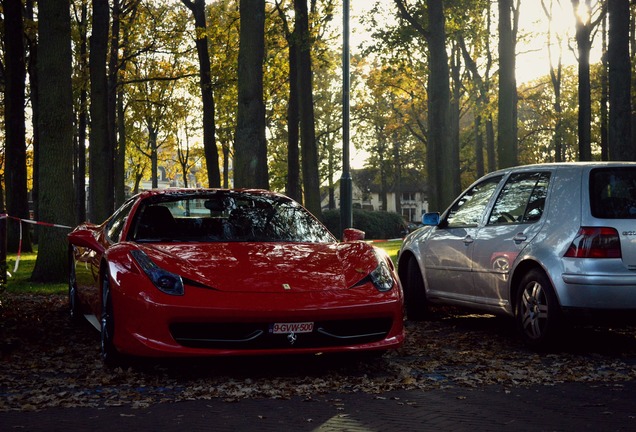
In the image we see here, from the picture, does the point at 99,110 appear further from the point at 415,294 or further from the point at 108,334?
the point at 108,334

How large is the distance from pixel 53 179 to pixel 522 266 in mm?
8546

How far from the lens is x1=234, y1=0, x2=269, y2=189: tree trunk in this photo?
1445 cm

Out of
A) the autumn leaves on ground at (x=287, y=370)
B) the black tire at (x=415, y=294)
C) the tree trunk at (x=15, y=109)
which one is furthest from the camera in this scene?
the tree trunk at (x=15, y=109)

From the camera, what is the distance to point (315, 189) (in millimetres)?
25188

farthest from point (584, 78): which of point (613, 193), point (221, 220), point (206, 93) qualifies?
point (221, 220)

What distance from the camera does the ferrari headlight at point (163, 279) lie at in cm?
684

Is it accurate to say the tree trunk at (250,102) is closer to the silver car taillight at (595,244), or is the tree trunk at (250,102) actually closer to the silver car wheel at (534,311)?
the silver car wheel at (534,311)

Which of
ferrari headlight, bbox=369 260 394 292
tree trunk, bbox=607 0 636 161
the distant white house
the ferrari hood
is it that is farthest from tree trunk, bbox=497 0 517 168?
A: the distant white house

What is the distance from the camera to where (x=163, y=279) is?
6.89 meters

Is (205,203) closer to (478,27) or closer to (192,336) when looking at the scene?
(192,336)

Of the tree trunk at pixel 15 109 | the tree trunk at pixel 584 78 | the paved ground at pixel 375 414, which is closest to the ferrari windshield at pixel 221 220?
the paved ground at pixel 375 414

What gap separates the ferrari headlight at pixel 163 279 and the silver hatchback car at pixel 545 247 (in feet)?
10.6

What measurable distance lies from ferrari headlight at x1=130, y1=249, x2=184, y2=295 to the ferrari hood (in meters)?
0.05

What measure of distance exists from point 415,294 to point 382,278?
11.2ft
